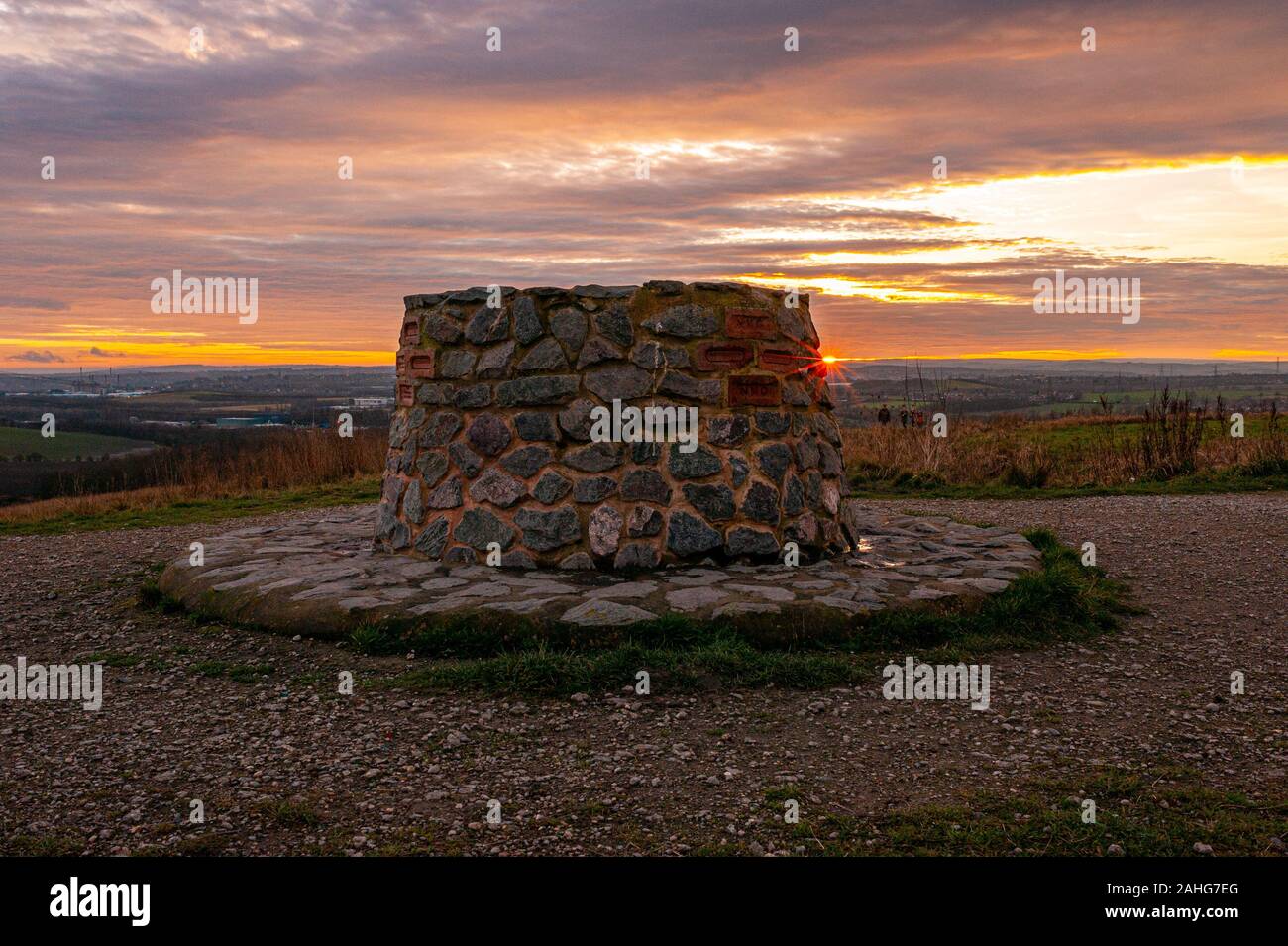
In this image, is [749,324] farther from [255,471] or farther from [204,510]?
[255,471]

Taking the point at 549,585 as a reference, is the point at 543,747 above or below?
below

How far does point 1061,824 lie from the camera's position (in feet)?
12.0

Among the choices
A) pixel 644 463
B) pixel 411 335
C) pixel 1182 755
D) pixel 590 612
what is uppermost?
pixel 411 335

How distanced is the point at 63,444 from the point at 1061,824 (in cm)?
4189

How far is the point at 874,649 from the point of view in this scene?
579 centimetres

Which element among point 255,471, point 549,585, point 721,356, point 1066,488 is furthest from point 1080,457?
point 255,471

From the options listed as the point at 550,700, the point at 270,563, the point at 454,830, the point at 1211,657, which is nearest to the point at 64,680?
the point at 270,563

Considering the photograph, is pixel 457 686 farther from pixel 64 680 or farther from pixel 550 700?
pixel 64 680

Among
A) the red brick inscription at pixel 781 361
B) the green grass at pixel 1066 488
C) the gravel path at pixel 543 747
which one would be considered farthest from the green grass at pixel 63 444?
the red brick inscription at pixel 781 361

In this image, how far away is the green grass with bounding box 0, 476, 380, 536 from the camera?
39.0ft

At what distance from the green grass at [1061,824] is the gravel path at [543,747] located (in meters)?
0.12

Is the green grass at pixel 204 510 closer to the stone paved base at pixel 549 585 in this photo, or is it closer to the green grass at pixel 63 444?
the stone paved base at pixel 549 585

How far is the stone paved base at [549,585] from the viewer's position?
600 cm

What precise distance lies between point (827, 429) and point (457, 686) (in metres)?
3.81
